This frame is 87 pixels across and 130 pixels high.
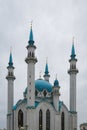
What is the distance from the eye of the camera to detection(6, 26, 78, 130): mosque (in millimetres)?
51406

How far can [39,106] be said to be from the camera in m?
53.5

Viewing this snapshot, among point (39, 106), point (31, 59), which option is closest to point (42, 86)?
point (39, 106)

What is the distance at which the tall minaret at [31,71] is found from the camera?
2002 inches

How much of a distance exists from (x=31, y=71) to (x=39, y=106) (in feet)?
21.5

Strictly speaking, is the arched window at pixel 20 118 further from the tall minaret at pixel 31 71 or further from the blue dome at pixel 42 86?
the blue dome at pixel 42 86

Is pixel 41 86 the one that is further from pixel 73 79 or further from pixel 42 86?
pixel 73 79

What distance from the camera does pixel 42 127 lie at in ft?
176

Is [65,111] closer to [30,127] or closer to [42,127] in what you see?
[42,127]

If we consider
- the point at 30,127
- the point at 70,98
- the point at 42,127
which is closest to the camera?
the point at 30,127

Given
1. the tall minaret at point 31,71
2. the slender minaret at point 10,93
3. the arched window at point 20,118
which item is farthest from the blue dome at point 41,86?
the tall minaret at point 31,71

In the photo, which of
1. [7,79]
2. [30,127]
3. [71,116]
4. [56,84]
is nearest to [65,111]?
[71,116]

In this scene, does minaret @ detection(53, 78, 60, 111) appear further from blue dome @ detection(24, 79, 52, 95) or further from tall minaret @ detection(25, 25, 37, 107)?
tall minaret @ detection(25, 25, 37, 107)

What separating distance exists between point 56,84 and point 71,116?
6.79 m

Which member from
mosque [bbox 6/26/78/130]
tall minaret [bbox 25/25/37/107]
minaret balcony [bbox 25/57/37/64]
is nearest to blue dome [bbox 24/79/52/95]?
mosque [bbox 6/26/78/130]
